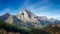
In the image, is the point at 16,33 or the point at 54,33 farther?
the point at 16,33

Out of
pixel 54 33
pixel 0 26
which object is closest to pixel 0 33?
pixel 0 26

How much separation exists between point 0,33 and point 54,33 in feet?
188

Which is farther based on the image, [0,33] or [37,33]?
[37,33]

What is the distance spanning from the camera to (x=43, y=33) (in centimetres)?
19500

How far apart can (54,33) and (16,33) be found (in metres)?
46.0

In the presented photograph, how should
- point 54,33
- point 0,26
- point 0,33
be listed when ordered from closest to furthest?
point 0,33, point 54,33, point 0,26

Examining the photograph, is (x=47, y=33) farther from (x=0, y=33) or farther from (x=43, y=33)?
(x=0, y=33)

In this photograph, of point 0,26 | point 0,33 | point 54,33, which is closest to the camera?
point 0,33

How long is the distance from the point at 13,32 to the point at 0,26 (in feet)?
61.1

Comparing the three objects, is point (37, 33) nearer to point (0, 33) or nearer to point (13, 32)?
point (13, 32)

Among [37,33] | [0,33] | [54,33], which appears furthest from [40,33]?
[0,33]

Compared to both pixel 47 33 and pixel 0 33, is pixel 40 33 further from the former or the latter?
pixel 0 33

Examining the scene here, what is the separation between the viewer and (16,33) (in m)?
197

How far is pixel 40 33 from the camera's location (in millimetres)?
196625
